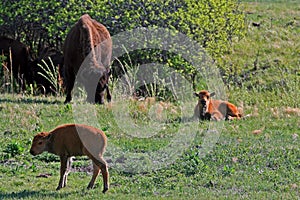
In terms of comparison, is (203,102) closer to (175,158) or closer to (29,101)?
(175,158)

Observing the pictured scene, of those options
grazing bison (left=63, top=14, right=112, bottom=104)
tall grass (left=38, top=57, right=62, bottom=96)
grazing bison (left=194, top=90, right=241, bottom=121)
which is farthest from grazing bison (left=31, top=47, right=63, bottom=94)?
grazing bison (left=194, top=90, right=241, bottom=121)

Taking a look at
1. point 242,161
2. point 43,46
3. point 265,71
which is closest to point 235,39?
point 265,71

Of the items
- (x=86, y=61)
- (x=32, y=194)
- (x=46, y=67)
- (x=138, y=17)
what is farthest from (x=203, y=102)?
(x=46, y=67)

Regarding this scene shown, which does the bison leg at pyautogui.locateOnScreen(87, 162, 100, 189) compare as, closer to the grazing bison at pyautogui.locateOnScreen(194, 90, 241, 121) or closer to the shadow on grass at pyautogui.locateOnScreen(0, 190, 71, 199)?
the shadow on grass at pyautogui.locateOnScreen(0, 190, 71, 199)

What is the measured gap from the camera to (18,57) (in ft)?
66.7

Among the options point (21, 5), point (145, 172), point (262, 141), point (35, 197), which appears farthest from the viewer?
point (21, 5)

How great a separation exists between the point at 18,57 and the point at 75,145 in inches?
461

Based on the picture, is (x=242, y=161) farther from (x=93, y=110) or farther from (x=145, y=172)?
(x=93, y=110)

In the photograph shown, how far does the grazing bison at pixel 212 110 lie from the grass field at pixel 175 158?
0.40 meters

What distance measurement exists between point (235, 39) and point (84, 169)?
1564 centimetres

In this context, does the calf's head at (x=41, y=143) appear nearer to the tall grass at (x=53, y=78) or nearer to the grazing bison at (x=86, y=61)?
the grazing bison at (x=86, y=61)

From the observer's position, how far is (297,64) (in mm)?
24031

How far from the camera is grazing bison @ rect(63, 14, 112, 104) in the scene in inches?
613

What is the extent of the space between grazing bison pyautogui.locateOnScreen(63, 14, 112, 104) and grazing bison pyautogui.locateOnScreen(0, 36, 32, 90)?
4341 mm
